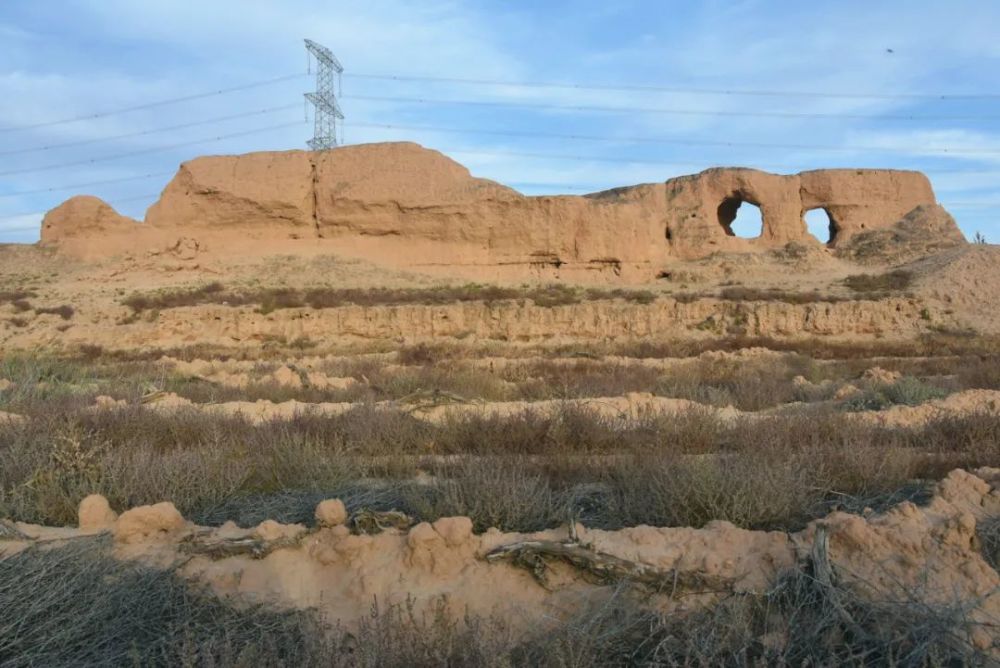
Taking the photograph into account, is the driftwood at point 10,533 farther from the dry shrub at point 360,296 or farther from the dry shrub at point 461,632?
the dry shrub at point 360,296

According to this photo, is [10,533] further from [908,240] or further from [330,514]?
[908,240]

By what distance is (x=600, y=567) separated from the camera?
339cm

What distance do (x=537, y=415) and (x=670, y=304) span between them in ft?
58.1

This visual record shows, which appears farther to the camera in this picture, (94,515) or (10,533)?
(94,515)

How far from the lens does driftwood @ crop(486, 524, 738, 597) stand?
3295 millimetres

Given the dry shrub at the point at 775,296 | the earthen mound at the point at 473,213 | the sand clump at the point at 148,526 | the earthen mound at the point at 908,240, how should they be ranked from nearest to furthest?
the sand clump at the point at 148,526
the dry shrub at the point at 775,296
the earthen mound at the point at 908,240
the earthen mound at the point at 473,213

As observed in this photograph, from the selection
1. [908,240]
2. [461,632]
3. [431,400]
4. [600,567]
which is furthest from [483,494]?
[908,240]

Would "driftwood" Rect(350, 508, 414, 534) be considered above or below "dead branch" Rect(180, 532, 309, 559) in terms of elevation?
above

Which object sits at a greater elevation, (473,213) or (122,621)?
(473,213)

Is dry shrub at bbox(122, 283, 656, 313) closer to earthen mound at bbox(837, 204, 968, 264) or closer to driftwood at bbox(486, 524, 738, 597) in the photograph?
earthen mound at bbox(837, 204, 968, 264)

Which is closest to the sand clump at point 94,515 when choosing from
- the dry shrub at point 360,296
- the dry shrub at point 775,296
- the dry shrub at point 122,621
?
the dry shrub at point 122,621

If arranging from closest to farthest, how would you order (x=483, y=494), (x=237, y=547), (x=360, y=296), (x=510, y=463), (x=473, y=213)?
(x=237, y=547) → (x=483, y=494) → (x=510, y=463) → (x=360, y=296) → (x=473, y=213)

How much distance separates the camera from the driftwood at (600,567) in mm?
3295

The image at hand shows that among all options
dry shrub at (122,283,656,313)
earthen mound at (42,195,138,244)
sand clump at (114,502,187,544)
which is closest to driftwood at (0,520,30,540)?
sand clump at (114,502,187,544)
